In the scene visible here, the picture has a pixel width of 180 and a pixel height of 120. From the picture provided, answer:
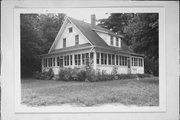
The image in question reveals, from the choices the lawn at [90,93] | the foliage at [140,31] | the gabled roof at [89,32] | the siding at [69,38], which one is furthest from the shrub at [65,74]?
the foliage at [140,31]

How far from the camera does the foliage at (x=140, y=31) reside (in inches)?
171

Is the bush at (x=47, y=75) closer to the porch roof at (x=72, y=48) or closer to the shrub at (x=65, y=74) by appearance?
the shrub at (x=65, y=74)

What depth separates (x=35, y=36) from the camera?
445 cm

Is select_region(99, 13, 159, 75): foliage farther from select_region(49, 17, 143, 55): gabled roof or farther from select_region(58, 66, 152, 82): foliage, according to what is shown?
select_region(58, 66, 152, 82): foliage

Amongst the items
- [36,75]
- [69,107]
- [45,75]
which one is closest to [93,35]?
[45,75]

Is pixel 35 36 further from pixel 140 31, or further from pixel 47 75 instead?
pixel 140 31

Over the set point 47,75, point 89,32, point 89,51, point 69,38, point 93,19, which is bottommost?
point 47,75

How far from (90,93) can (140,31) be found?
5.39 feet

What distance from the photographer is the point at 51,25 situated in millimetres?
4422

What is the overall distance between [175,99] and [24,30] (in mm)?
3262

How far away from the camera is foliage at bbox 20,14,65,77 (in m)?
4.32

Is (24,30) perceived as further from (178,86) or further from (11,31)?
(178,86)

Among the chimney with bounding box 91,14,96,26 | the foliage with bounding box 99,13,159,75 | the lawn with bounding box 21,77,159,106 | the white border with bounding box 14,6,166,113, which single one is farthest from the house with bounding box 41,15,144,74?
the white border with bounding box 14,6,166,113

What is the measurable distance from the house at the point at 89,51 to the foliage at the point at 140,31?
0.39 ft
